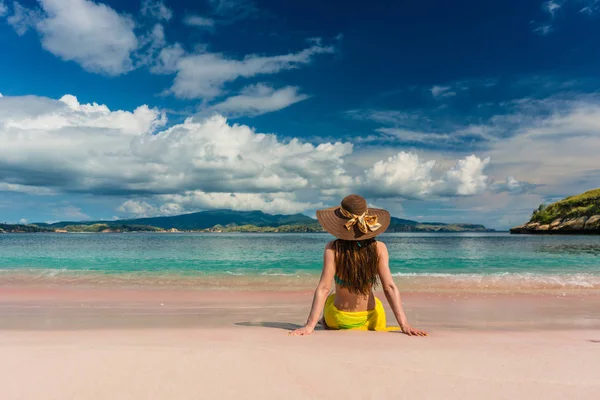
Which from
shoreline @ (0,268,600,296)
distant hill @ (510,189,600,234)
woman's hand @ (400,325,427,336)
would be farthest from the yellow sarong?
distant hill @ (510,189,600,234)

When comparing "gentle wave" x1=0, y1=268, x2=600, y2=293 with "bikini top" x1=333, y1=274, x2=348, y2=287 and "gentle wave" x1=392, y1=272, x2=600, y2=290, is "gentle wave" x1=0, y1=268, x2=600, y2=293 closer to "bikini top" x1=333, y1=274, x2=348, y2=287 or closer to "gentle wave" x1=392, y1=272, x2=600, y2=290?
"gentle wave" x1=392, y1=272, x2=600, y2=290

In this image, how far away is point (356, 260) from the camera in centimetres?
592

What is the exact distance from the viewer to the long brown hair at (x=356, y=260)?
5918mm

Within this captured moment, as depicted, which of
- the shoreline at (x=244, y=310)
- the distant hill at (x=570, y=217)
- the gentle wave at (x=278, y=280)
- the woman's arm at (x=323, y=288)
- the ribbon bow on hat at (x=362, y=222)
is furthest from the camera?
the distant hill at (x=570, y=217)

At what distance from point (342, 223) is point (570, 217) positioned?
454ft

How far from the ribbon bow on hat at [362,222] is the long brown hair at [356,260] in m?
0.31

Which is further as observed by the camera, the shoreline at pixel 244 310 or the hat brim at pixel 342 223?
the shoreline at pixel 244 310

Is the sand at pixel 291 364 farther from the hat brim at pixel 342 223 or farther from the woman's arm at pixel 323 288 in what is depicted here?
the hat brim at pixel 342 223

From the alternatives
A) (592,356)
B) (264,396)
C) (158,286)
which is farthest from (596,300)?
(158,286)

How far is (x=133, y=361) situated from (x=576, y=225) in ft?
443

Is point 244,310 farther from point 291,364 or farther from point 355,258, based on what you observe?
point 291,364

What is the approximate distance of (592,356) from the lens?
4652 millimetres

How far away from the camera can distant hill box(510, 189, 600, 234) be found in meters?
111

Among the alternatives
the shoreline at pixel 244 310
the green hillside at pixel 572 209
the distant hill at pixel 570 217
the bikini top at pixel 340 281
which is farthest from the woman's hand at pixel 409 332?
the green hillside at pixel 572 209
